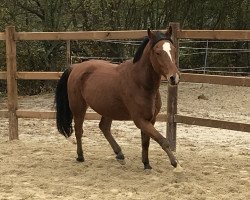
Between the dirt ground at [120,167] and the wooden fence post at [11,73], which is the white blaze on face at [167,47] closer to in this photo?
the dirt ground at [120,167]

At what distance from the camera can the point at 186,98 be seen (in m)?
11.6

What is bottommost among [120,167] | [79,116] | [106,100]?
[120,167]

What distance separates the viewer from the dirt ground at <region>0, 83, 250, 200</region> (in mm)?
4359

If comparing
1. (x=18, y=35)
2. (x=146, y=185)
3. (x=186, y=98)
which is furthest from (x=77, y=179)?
(x=186, y=98)

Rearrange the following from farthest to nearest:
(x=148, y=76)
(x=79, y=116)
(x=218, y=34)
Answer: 1. (x=79, y=116)
2. (x=218, y=34)
3. (x=148, y=76)

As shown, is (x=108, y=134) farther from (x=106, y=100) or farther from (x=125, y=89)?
(x=125, y=89)

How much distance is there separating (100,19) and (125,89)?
9.20m

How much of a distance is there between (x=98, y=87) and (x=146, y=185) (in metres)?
1.39

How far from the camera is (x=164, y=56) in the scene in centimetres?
450

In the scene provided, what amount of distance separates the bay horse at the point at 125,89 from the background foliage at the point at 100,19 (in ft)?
21.2

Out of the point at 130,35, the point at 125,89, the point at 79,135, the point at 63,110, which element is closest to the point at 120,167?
the point at 79,135

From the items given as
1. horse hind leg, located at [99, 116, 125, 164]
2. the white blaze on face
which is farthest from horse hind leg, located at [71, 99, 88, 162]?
the white blaze on face

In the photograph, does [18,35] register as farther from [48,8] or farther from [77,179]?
[48,8]

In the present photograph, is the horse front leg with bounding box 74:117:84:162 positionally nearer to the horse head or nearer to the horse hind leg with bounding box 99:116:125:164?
the horse hind leg with bounding box 99:116:125:164
